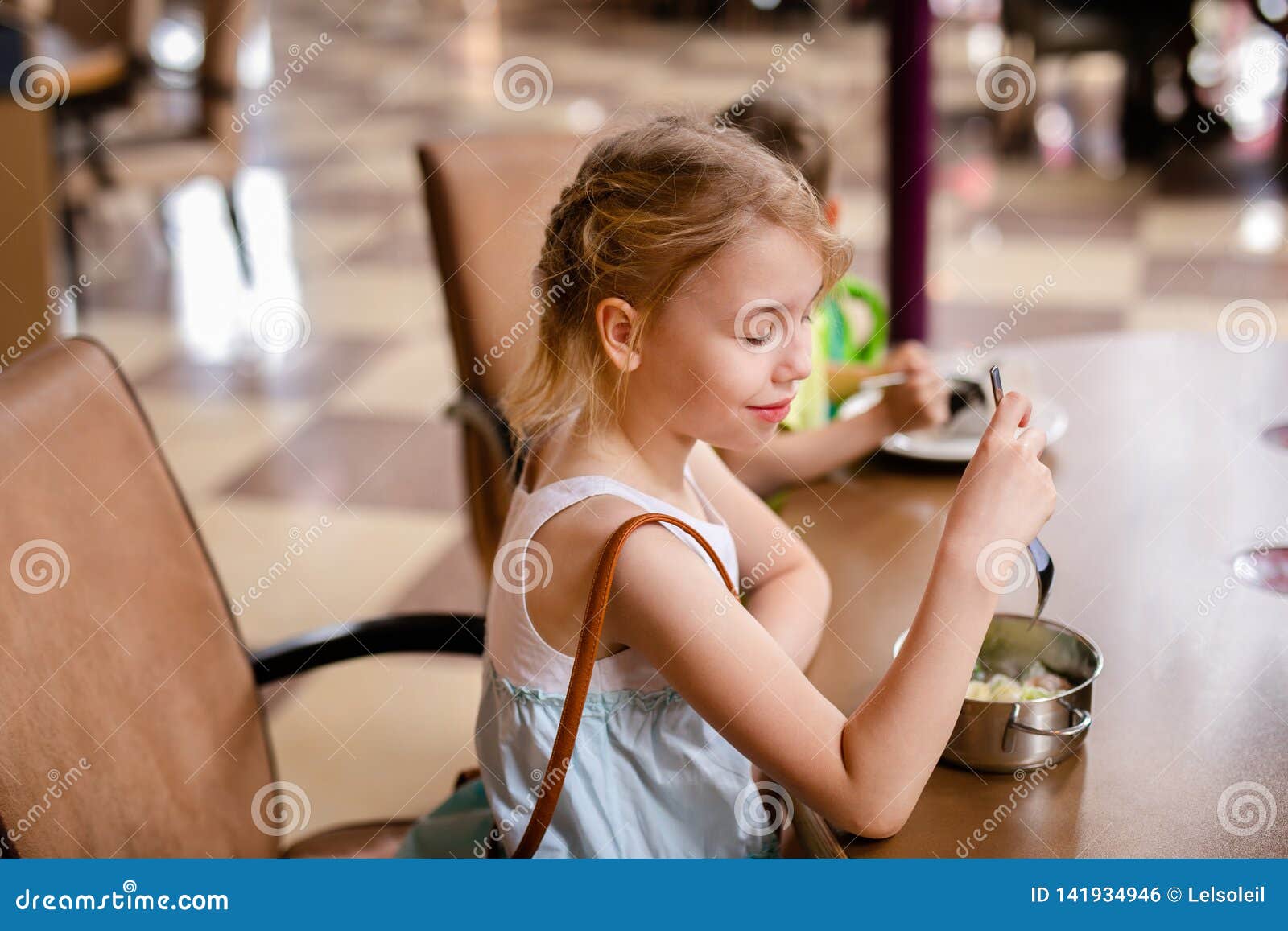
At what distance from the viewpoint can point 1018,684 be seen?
105cm

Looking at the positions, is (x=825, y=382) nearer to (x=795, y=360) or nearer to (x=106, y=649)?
(x=795, y=360)

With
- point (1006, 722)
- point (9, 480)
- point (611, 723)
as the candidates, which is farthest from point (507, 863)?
point (9, 480)

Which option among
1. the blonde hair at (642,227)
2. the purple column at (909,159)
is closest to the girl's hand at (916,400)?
the blonde hair at (642,227)

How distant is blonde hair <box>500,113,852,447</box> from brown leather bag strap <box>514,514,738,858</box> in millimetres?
149

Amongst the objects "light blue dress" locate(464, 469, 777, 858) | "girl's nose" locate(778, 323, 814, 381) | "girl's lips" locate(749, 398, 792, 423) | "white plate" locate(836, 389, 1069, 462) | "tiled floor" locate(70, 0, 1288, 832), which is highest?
"girl's nose" locate(778, 323, 814, 381)

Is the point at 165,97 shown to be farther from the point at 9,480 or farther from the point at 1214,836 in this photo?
the point at 1214,836

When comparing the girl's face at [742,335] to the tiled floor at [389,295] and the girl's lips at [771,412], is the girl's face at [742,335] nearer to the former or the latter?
the girl's lips at [771,412]

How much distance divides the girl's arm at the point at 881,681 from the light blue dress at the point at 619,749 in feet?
0.28

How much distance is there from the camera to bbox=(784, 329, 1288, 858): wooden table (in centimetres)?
91

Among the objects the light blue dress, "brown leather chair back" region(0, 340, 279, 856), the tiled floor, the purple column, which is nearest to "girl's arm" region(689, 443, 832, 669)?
the light blue dress

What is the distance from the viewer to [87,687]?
1.07 meters

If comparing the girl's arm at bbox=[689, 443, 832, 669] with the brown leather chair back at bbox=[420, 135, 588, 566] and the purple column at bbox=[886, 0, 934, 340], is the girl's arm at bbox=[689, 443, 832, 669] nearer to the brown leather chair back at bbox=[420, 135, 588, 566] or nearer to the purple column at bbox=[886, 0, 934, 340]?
the brown leather chair back at bbox=[420, 135, 588, 566]

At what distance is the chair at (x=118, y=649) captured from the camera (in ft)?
3.28

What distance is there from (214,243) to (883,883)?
4430 mm
